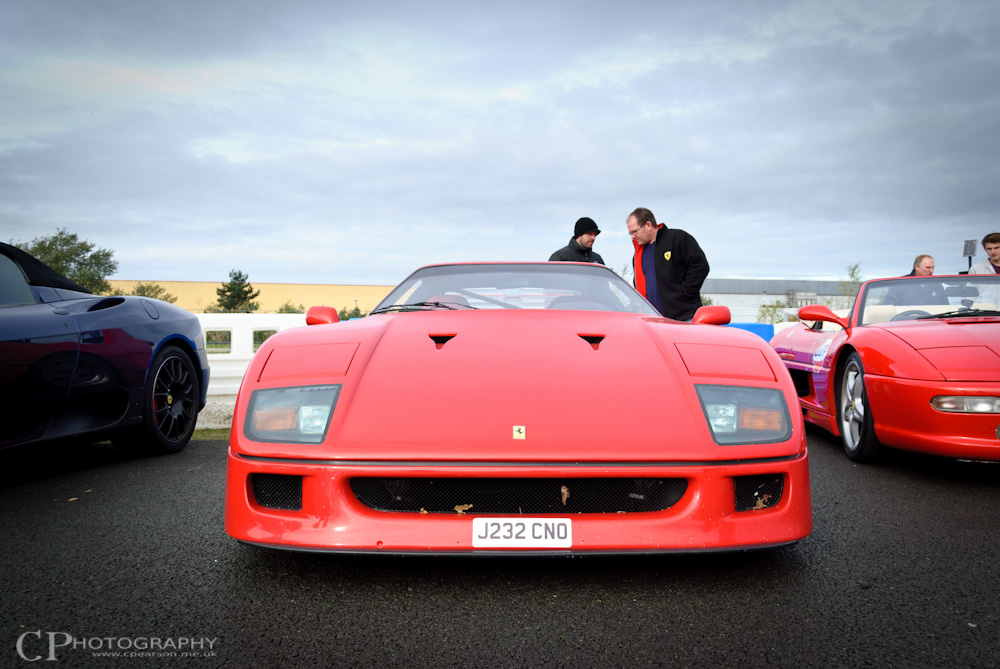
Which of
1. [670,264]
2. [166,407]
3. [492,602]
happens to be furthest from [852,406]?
[166,407]

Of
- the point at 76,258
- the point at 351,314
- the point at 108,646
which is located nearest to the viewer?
the point at 108,646

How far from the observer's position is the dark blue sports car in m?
3.15

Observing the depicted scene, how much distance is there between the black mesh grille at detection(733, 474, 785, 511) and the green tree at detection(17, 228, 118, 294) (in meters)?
60.2

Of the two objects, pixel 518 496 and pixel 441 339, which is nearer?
pixel 518 496

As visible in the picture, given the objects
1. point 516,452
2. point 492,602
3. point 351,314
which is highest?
point 516,452

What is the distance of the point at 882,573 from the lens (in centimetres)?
218

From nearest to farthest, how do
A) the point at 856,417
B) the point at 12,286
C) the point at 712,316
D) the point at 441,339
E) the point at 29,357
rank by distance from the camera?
the point at 441,339
the point at 712,316
the point at 29,357
the point at 12,286
the point at 856,417

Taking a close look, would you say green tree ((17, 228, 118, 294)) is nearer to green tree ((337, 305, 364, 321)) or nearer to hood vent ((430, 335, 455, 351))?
green tree ((337, 305, 364, 321))

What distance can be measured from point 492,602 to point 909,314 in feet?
12.3

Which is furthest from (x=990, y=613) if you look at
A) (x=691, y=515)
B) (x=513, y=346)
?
(x=513, y=346)

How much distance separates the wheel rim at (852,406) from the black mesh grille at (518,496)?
2576 millimetres

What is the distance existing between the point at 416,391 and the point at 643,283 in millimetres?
4602

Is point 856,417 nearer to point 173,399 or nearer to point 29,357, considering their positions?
point 173,399

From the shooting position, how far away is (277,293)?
349ft
